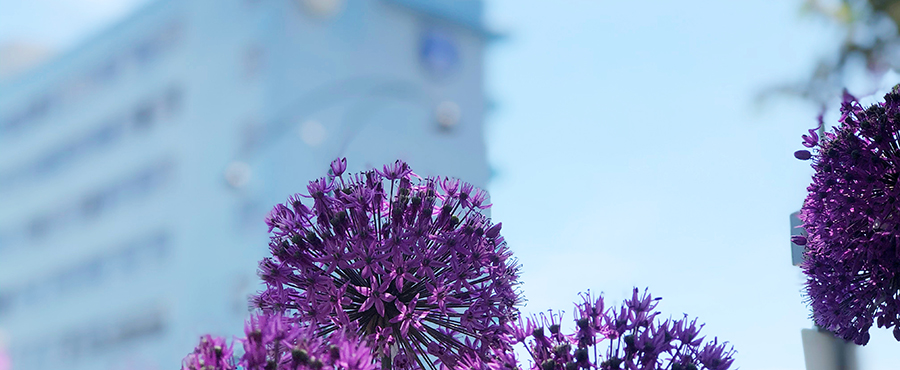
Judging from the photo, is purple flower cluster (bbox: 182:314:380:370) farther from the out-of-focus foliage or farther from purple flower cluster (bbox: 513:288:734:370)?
the out-of-focus foliage

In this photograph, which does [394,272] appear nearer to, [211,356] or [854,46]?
[211,356]

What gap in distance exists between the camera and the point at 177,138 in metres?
12.9

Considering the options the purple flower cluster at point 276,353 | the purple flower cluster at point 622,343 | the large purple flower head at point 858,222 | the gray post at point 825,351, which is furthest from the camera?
the gray post at point 825,351

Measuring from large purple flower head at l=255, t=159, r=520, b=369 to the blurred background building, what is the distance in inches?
233

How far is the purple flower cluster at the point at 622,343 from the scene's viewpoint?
1.31m

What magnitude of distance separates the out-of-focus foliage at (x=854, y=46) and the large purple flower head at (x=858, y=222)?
111cm

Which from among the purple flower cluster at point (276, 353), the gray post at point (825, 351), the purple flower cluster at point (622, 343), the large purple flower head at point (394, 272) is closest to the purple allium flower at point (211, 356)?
the purple flower cluster at point (276, 353)

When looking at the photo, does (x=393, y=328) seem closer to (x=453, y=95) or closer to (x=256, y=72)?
(x=453, y=95)

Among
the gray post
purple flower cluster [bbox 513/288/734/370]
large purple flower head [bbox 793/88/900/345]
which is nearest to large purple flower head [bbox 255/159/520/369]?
purple flower cluster [bbox 513/288/734/370]

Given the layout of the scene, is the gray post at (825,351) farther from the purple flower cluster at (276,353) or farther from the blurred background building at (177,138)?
the blurred background building at (177,138)

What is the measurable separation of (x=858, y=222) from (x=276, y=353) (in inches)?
48.3

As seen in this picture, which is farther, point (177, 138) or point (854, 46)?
point (177, 138)

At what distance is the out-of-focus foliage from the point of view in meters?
2.83

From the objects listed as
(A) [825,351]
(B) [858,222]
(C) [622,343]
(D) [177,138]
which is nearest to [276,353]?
(C) [622,343]
